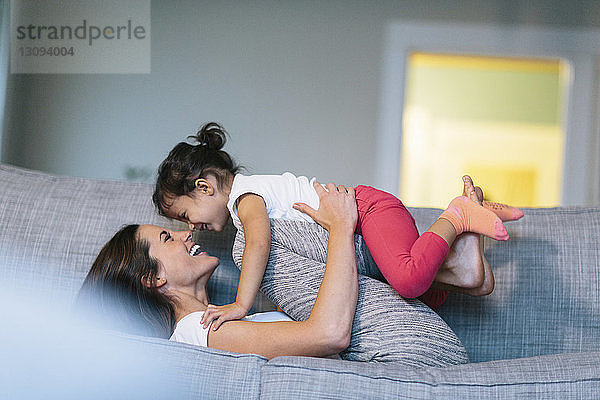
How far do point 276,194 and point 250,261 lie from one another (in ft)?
0.64

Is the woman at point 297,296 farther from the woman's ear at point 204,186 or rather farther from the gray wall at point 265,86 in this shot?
the gray wall at point 265,86

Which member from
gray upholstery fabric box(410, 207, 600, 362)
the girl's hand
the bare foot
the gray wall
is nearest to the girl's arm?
the girl's hand

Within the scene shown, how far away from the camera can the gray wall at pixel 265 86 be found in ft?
10.9

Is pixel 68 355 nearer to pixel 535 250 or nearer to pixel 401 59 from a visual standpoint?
pixel 535 250

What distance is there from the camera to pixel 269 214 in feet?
4.56

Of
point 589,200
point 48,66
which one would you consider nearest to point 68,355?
point 48,66

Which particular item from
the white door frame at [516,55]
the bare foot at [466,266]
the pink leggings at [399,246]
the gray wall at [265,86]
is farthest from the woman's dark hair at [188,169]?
the white door frame at [516,55]

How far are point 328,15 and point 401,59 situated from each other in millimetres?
457

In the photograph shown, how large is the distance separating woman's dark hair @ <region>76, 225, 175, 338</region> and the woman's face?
2cm

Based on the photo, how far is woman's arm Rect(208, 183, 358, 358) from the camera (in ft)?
3.74

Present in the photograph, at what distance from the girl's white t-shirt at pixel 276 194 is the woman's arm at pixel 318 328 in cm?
19

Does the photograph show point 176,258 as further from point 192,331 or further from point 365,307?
point 365,307

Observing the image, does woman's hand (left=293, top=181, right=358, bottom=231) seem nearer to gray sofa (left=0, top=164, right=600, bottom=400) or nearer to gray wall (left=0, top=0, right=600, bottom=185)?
gray sofa (left=0, top=164, right=600, bottom=400)

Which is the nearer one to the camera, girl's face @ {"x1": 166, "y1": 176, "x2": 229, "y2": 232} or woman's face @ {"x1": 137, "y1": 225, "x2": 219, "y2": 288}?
woman's face @ {"x1": 137, "y1": 225, "x2": 219, "y2": 288}
